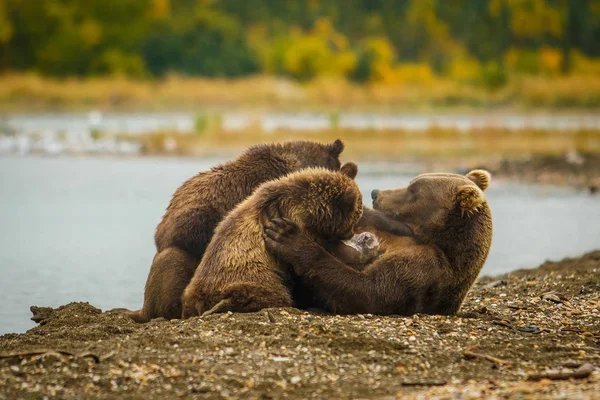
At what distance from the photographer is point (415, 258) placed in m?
7.18

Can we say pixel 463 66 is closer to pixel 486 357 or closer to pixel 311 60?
pixel 311 60

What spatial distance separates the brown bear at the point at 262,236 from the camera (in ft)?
22.6

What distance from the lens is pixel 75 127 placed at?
39.0 m

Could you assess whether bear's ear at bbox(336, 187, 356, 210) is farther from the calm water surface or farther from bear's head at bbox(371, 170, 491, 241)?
the calm water surface

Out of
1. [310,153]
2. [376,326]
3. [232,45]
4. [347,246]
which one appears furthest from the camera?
[232,45]

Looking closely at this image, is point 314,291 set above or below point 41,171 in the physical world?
below

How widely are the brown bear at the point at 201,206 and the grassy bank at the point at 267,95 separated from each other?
38553 mm

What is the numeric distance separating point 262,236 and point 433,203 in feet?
4.73

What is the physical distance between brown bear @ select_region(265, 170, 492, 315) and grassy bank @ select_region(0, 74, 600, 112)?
1550 inches

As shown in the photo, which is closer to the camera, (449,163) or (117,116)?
(449,163)

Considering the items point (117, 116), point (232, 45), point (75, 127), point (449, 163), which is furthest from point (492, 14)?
point (449, 163)

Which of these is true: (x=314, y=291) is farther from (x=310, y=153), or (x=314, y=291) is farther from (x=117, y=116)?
(x=117, y=116)

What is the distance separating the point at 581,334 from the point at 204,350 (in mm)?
2823

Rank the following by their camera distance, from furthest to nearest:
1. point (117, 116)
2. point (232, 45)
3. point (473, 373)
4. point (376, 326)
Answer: point (232, 45) < point (117, 116) < point (376, 326) < point (473, 373)
